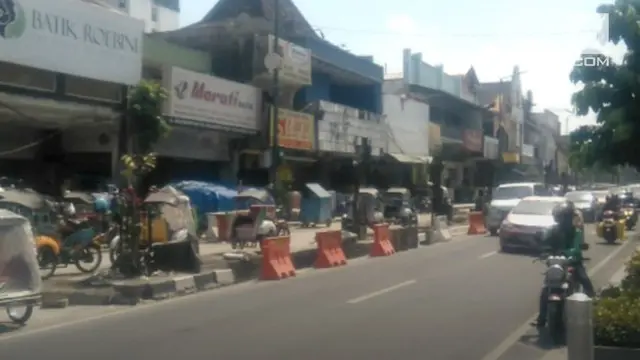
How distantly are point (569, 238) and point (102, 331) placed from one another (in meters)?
6.29

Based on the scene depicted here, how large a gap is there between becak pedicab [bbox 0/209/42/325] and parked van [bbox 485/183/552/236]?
23276mm

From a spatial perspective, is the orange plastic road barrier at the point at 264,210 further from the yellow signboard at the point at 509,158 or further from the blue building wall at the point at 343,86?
the yellow signboard at the point at 509,158

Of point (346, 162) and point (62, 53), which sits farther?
point (346, 162)

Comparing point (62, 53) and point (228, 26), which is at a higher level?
point (228, 26)

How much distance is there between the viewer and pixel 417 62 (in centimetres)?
6206

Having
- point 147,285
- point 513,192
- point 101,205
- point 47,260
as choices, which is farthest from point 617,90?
point 513,192

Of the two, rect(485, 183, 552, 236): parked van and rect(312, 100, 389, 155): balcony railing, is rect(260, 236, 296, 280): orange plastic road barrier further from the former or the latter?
rect(312, 100, 389, 155): balcony railing

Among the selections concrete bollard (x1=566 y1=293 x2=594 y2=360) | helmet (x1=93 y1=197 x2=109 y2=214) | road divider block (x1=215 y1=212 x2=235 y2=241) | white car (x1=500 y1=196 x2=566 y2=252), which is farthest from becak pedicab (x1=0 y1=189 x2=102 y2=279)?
concrete bollard (x1=566 y1=293 x2=594 y2=360)

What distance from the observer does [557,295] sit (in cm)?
1122

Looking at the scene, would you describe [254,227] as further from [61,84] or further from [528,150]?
[528,150]

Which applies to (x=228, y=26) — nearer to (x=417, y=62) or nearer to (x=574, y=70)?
(x=417, y=62)

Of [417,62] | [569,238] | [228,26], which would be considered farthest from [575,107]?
[417,62]

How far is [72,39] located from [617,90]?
18.2 m

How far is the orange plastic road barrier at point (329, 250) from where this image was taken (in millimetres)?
22766
